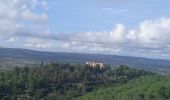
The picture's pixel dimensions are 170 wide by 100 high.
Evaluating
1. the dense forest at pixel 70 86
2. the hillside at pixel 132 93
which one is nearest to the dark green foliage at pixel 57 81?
the dense forest at pixel 70 86

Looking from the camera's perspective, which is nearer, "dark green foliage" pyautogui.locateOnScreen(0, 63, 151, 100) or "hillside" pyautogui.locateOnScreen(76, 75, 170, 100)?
"hillside" pyautogui.locateOnScreen(76, 75, 170, 100)

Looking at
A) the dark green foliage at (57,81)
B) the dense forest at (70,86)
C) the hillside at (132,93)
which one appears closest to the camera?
the hillside at (132,93)

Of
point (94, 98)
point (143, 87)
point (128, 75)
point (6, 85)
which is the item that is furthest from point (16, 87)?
point (128, 75)

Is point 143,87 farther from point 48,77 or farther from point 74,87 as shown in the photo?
point 48,77

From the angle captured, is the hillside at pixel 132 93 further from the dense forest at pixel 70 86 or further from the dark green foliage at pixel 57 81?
the dark green foliage at pixel 57 81

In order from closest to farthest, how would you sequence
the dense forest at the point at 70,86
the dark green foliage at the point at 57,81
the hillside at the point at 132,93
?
the hillside at the point at 132,93, the dense forest at the point at 70,86, the dark green foliage at the point at 57,81

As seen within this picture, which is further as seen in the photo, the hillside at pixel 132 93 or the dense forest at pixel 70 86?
the dense forest at pixel 70 86

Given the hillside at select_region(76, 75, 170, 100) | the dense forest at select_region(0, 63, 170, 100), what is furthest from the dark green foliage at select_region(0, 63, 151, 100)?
the hillside at select_region(76, 75, 170, 100)

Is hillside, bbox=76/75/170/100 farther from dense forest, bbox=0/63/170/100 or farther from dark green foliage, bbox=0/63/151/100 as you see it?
dark green foliage, bbox=0/63/151/100
